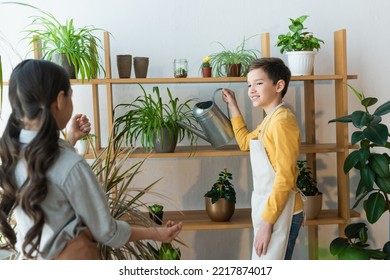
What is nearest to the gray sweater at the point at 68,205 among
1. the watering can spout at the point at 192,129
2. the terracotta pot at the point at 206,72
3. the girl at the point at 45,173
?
the girl at the point at 45,173

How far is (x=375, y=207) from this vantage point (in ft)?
9.25

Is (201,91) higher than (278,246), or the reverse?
(201,91)

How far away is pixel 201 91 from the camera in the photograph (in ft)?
10.4

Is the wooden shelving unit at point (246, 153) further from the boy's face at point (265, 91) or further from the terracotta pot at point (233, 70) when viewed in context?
the boy's face at point (265, 91)

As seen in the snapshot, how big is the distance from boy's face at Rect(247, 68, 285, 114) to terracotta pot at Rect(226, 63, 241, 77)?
18.9 inches

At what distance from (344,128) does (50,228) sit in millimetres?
1937

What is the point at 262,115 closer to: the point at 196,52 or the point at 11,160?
the point at 196,52

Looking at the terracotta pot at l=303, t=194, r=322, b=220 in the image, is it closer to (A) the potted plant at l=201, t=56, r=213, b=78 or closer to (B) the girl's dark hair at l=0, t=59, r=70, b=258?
(A) the potted plant at l=201, t=56, r=213, b=78

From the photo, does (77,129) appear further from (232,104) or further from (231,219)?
(231,219)

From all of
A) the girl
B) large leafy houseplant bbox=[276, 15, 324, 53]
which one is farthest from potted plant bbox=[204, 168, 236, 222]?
the girl

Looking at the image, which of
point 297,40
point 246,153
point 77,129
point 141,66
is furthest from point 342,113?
point 77,129

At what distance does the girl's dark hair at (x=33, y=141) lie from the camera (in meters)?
1.33

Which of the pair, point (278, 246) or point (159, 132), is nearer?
point (278, 246)

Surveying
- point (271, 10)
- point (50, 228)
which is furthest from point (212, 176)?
point (50, 228)
